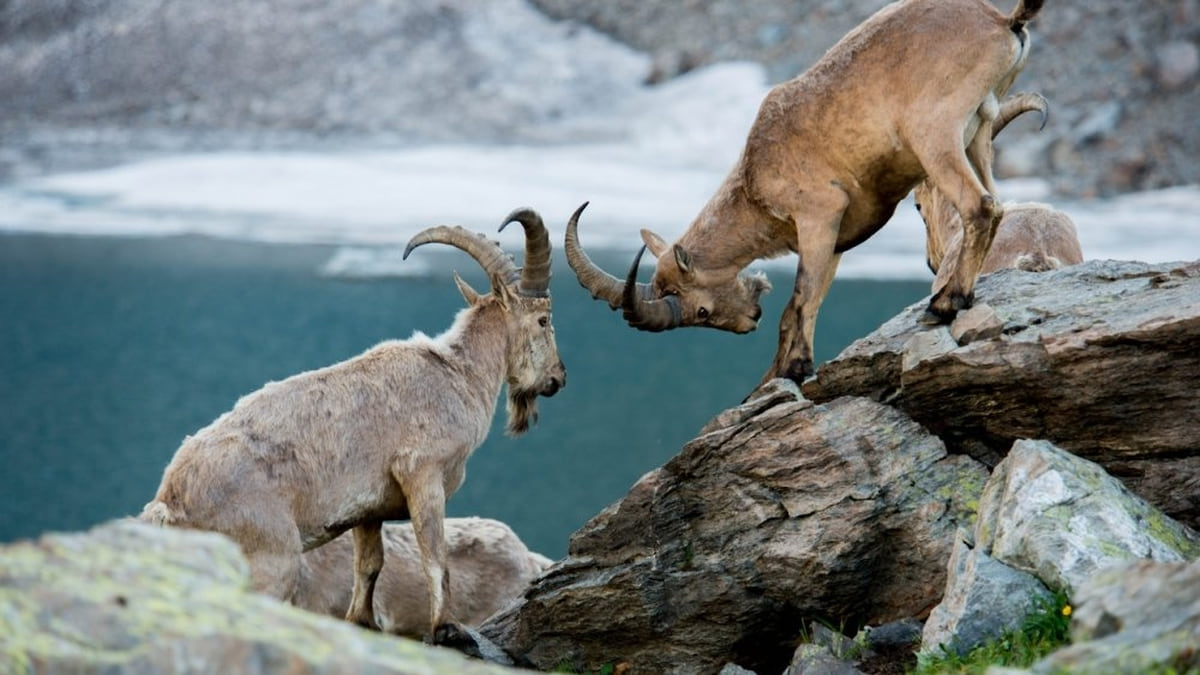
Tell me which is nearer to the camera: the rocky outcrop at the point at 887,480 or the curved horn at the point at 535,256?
the rocky outcrop at the point at 887,480

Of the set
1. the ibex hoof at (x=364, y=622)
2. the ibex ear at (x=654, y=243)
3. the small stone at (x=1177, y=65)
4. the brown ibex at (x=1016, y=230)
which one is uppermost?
the small stone at (x=1177, y=65)

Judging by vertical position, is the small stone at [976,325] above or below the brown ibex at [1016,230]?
below

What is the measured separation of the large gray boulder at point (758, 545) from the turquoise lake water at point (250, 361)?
57.7ft

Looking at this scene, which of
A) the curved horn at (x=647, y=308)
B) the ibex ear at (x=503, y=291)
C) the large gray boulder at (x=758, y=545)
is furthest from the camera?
the curved horn at (x=647, y=308)

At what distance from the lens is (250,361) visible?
115 ft

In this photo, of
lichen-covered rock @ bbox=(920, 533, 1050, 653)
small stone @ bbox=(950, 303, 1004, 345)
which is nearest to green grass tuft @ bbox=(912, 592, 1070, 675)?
lichen-covered rock @ bbox=(920, 533, 1050, 653)

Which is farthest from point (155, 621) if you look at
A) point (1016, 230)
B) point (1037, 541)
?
point (1016, 230)

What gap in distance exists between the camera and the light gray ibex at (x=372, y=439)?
812 cm

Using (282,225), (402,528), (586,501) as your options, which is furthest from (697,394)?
(402,528)

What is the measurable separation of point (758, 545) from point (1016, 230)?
11.8ft

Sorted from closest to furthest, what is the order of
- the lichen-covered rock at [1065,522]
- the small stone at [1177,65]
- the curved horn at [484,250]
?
the lichen-covered rock at [1065,522]
the curved horn at [484,250]
the small stone at [1177,65]

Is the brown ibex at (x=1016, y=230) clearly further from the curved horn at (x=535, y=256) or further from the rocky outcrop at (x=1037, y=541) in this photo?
the rocky outcrop at (x=1037, y=541)

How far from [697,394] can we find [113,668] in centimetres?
2840

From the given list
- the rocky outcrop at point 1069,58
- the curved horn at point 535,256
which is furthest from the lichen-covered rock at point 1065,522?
the rocky outcrop at point 1069,58
